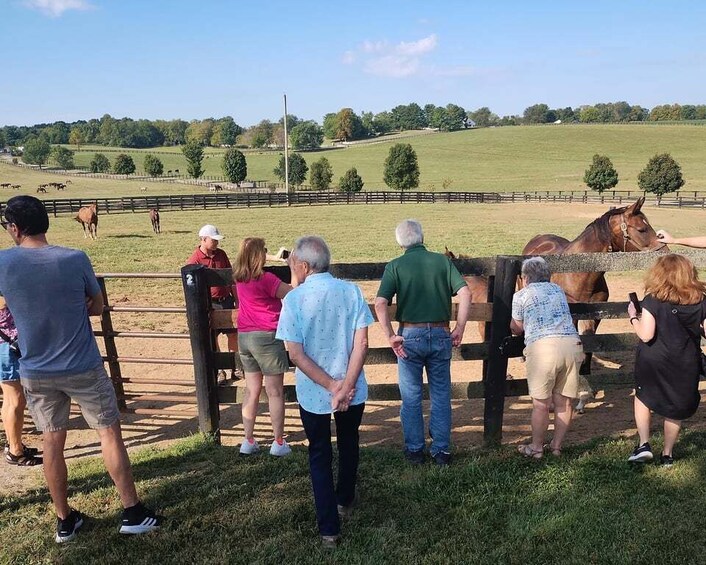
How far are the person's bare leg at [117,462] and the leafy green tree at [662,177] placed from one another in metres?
54.5

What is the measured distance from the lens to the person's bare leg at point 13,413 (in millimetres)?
5094

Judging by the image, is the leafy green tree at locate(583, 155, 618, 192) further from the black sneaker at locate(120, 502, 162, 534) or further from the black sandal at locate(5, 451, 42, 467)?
the black sneaker at locate(120, 502, 162, 534)

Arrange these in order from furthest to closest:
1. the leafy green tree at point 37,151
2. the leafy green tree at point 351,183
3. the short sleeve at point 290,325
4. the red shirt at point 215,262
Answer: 1. the leafy green tree at point 37,151
2. the leafy green tree at point 351,183
3. the red shirt at point 215,262
4. the short sleeve at point 290,325

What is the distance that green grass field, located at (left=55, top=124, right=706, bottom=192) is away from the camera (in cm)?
7494

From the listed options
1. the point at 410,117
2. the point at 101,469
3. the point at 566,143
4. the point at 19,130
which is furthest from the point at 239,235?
the point at 19,130

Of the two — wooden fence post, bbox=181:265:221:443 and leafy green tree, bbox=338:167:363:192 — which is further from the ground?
leafy green tree, bbox=338:167:363:192

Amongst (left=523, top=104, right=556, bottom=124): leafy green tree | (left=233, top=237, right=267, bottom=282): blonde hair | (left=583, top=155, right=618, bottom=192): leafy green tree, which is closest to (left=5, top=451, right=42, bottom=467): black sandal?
(left=233, top=237, right=267, bottom=282): blonde hair

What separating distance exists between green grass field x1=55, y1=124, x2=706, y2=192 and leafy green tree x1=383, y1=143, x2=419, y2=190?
8809mm

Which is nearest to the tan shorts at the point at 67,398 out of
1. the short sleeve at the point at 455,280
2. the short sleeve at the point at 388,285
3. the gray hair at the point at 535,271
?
the short sleeve at the point at 388,285

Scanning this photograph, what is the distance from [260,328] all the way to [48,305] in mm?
1652

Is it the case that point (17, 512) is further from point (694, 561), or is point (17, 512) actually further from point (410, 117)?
point (410, 117)

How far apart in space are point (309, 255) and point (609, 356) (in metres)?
6.61

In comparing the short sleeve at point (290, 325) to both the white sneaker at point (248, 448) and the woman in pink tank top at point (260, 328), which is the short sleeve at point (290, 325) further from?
the white sneaker at point (248, 448)

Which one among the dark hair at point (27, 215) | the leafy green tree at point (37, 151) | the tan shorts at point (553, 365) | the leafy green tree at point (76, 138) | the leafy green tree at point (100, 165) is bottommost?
the tan shorts at point (553, 365)
